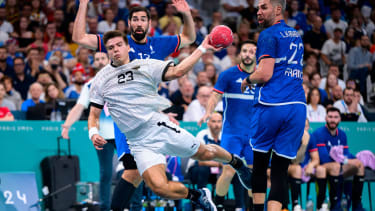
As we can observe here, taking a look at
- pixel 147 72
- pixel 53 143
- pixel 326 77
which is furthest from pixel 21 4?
pixel 147 72

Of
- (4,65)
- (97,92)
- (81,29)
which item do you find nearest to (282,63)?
(97,92)

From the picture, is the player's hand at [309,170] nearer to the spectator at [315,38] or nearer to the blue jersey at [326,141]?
the blue jersey at [326,141]

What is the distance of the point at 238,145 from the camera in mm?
8500

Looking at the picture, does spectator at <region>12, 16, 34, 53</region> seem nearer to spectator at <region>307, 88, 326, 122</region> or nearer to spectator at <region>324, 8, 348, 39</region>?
spectator at <region>307, 88, 326, 122</region>

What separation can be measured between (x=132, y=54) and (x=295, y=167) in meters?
4.51

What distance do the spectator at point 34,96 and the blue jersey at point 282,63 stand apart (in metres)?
6.50

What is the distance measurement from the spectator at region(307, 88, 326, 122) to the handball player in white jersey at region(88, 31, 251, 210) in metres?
6.33

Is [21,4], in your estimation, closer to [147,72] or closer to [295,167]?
[295,167]

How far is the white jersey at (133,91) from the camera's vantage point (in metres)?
6.48

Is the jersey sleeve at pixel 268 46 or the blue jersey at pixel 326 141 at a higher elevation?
the jersey sleeve at pixel 268 46

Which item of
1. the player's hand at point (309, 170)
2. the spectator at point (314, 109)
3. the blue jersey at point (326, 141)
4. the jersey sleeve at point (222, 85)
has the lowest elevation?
the player's hand at point (309, 170)

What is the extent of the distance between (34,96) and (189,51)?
433 cm

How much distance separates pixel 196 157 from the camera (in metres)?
6.80

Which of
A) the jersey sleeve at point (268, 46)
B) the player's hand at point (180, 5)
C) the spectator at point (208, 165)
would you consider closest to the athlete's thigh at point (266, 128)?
Result: the jersey sleeve at point (268, 46)
